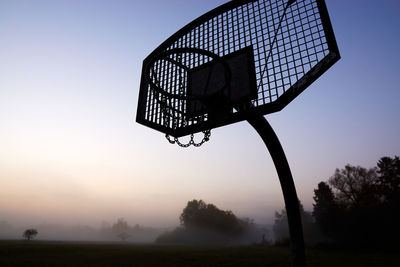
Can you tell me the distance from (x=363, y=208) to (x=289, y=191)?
991 inches

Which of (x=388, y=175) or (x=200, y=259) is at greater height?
(x=388, y=175)

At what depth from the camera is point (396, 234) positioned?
20734 mm

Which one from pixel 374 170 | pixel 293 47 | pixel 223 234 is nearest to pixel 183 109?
pixel 293 47

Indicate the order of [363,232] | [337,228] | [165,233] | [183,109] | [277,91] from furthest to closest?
[165,233], [337,228], [363,232], [183,109], [277,91]

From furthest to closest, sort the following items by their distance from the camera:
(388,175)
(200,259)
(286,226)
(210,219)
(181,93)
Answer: (286,226) → (210,219) → (388,175) → (200,259) → (181,93)

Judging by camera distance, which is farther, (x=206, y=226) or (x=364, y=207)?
(x=206, y=226)

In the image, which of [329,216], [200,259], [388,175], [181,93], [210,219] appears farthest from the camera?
[210,219]

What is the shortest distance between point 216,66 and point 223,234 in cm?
6451

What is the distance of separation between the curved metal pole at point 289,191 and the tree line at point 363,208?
2294 cm

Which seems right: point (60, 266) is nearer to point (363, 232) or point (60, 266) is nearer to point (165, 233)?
point (363, 232)

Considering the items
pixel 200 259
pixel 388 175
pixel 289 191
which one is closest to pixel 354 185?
pixel 388 175

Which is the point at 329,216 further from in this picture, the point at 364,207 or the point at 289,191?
the point at 289,191

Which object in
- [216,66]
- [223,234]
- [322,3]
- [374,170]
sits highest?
[374,170]

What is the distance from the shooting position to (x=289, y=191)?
507 cm
